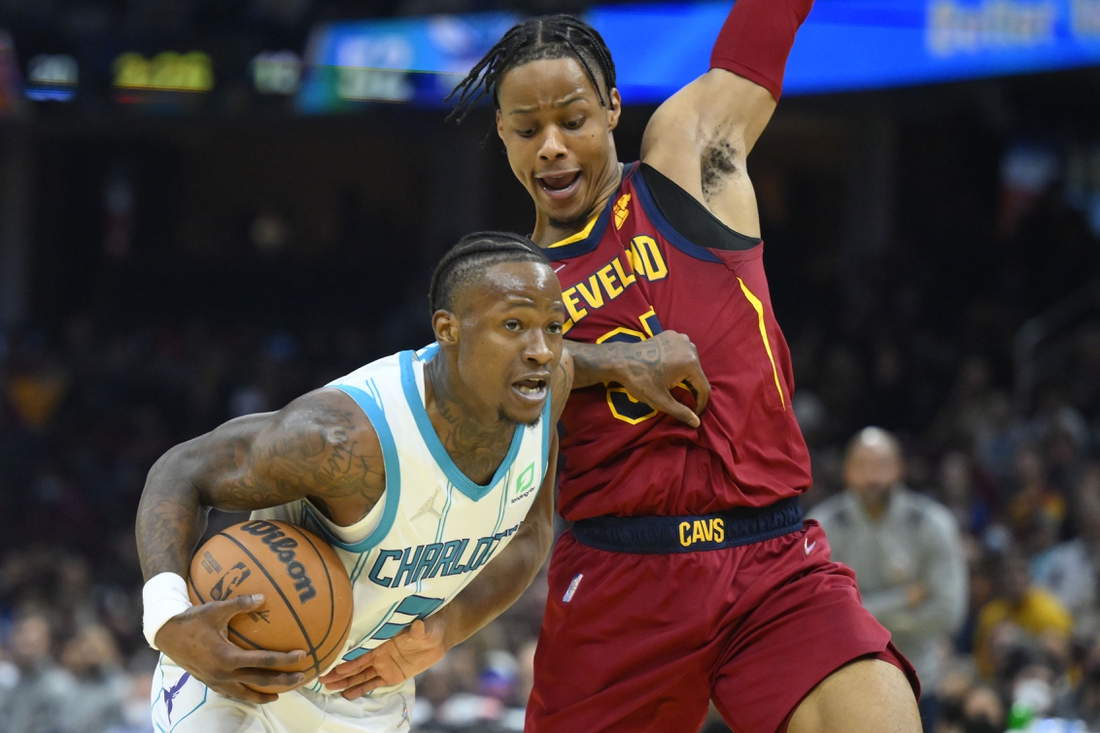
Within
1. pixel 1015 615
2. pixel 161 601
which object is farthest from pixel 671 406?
pixel 1015 615

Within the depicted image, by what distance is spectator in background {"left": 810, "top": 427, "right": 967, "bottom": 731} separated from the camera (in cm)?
654

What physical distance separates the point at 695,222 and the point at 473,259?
0.62 meters

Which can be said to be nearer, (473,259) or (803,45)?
(473,259)

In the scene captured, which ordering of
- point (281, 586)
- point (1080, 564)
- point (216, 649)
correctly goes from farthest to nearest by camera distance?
point (1080, 564)
point (281, 586)
point (216, 649)

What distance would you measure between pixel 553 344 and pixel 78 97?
10875 millimetres

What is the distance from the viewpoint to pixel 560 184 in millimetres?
3354

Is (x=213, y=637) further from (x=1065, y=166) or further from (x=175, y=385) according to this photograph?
(x=175, y=385)

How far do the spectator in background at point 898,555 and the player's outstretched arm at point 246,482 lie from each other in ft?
13.4

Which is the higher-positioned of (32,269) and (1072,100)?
(1072,100)

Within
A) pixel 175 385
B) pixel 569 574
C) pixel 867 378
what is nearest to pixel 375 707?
pixel 569 574

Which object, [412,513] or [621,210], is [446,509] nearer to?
[412,513]

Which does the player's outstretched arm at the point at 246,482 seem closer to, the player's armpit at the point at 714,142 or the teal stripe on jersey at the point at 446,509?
the teal stripe on jersey at the point at 446,509

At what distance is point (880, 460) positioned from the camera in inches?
260

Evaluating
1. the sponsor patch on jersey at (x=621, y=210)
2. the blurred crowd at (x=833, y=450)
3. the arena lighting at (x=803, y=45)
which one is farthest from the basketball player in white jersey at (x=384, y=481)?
the arena lighting at (x=803, y=45)
